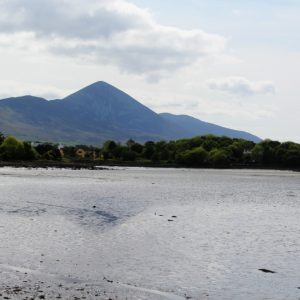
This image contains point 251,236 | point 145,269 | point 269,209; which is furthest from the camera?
point 269,209

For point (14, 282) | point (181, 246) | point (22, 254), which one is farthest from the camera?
point (181, 246)

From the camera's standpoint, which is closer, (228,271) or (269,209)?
(228,271)

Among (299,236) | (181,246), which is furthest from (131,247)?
(299,236)

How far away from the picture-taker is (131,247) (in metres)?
43.6

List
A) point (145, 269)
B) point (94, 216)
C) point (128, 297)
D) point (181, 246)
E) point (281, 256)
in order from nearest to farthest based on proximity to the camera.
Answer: point (128, 297)
point (145, 269)
point (281, 256)
point (181, 246)
point (94, 216)

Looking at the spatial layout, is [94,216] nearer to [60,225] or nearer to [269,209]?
[60,225]

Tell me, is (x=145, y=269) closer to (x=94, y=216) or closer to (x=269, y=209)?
(x=94, y=216)

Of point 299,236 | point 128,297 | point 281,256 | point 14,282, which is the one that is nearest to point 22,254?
point 14,282

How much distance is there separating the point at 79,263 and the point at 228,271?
1097 cm

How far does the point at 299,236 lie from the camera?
53.4m

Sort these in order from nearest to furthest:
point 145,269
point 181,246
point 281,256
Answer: point 145,269 < point 281,256 < point 181,246

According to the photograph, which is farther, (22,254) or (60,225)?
(60,225)

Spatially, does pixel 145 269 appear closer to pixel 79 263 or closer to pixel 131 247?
pixel 79 263

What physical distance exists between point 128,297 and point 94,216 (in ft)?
127
